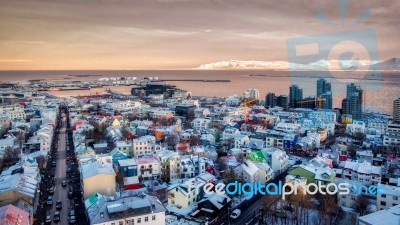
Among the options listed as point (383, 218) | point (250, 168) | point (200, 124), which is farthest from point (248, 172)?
point (200, 124)

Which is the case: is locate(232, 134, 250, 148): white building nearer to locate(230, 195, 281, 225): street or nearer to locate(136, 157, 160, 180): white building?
locate(136, 157, 160, 180): white building

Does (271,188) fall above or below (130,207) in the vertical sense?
below

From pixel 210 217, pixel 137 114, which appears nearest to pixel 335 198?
pixel 210 217

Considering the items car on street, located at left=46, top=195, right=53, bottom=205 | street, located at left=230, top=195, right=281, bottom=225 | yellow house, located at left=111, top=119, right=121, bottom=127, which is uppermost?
yellow house, located at left=111, top=119, right=121, bottom=127

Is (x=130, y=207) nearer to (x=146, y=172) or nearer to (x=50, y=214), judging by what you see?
(x=50, y=214)

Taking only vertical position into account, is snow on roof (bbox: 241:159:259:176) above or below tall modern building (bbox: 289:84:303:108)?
below

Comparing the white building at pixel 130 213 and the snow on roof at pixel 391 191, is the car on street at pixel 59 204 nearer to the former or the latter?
the white building at pixel 130 213

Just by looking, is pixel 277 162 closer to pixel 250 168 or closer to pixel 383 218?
pixel 250 168

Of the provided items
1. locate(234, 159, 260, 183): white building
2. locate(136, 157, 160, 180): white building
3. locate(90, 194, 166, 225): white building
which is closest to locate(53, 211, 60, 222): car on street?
locate(90, 194, 166, 225): white building

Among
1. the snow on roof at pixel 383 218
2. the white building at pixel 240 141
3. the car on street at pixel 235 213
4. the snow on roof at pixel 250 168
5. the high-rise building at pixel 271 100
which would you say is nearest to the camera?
the snow on roof at pixel 383 218

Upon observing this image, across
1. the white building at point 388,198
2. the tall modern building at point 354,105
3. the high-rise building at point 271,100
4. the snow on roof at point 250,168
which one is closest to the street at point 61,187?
the snow on roof at point 250,168

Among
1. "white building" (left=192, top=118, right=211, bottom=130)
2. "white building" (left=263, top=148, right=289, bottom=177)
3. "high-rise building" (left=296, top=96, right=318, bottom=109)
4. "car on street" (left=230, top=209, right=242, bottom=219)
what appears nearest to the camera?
"car on street" (left=230, top=209, right=242, bottom=219)
